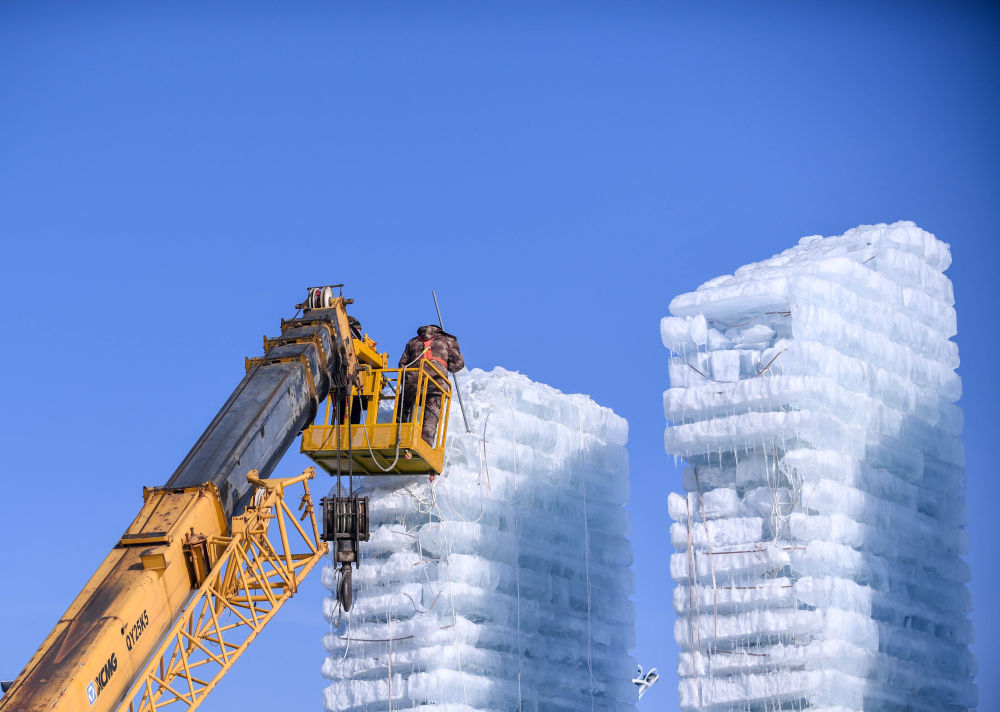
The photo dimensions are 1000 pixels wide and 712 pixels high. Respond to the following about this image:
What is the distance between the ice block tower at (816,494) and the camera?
1264 inches

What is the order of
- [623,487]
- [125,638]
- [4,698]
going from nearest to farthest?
[4,698]
[125,638]
[623,487]

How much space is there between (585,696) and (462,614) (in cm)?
608

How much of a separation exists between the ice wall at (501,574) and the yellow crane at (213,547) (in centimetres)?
512

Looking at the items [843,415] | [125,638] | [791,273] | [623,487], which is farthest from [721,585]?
[125,638]

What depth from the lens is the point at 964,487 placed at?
38438 mm

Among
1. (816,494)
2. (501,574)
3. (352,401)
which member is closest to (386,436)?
(352,401)

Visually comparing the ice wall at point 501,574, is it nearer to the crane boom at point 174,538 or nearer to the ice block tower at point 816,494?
the ice block tower at point 816,494

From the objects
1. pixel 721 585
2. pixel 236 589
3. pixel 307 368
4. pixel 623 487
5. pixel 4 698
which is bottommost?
pixel 4 698

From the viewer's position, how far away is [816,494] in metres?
32.6

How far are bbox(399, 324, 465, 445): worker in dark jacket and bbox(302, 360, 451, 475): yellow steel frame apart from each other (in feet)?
0.38

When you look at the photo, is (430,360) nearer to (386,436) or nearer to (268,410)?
(386,436)

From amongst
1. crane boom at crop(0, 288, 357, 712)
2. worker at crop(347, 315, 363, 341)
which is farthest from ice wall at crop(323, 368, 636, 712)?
crane boom at crop(0, 288, 357, 712)

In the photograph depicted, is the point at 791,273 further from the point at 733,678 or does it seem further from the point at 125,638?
the point at 125,638

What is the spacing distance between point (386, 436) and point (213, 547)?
947 cm
